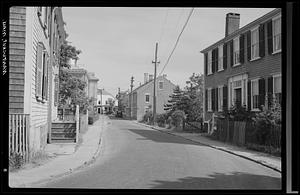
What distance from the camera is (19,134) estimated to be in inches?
409

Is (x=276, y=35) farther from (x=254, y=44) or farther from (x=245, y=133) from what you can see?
(x=245, y=133)

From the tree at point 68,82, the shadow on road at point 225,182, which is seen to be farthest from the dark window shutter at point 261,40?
the tree at point 68,82

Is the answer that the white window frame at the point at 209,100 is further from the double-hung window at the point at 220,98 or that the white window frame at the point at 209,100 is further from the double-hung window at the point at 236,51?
the double-hung window at the point at 236,51

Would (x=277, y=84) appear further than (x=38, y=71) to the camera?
Yes

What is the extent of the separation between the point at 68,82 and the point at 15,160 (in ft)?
64.3

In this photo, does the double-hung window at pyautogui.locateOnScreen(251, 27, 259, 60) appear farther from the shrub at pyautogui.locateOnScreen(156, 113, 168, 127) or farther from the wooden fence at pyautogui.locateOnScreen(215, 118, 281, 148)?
the shrub at pyautogui.locateOnScreen(156, 113, 168, 127)

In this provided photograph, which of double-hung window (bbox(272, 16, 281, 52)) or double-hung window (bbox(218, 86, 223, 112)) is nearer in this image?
double-hung window (bbox(272, 16, 281, 52))

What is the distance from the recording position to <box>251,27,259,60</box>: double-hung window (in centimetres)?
2153

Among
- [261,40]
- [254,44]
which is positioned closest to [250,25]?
[254,44]

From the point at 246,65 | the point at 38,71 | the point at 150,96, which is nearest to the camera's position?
the point at 38,71

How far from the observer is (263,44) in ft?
68.2

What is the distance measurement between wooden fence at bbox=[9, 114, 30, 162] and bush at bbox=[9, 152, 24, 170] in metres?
0.15

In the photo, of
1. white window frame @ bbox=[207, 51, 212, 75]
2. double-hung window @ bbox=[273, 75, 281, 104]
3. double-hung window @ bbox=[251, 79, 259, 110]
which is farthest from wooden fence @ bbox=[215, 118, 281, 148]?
white window frame @ bbox=[207, 51, 212, 75]
